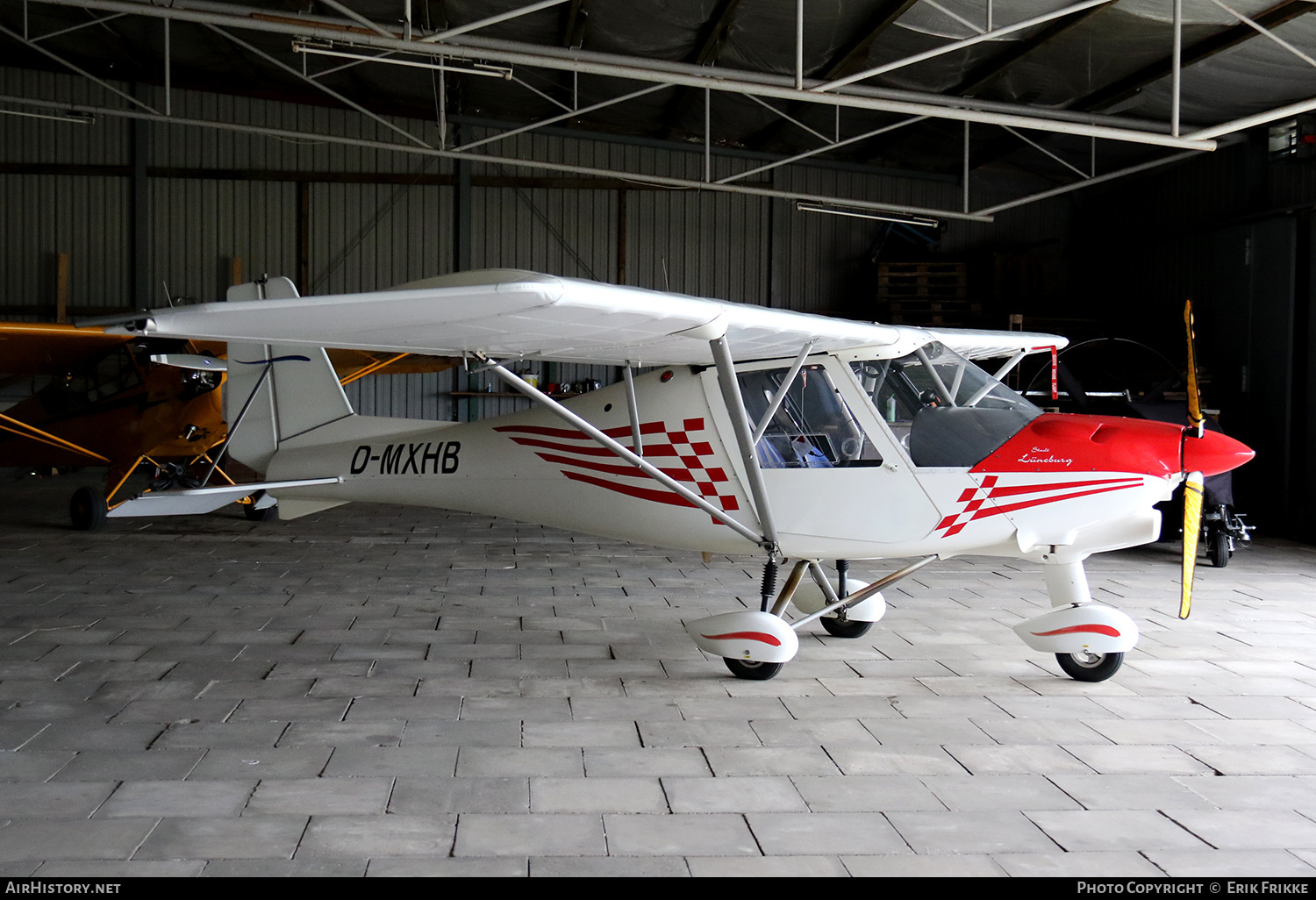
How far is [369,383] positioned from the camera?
18906 millimetres

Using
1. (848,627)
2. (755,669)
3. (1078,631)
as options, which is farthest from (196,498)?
(1078,631)

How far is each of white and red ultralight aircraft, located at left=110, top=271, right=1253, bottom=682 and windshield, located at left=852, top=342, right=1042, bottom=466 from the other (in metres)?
0.01

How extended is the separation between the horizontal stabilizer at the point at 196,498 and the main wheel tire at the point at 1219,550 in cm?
819

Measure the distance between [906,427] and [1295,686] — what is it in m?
2.51

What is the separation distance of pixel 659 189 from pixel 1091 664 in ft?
50.6

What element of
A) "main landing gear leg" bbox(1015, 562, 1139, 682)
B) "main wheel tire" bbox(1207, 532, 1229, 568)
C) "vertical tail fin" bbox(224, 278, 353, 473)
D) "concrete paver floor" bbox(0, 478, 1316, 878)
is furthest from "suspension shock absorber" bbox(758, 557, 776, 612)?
"main wheel tire" bbox(1207, 532, 1229, 568)

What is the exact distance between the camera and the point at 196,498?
709 centimetres

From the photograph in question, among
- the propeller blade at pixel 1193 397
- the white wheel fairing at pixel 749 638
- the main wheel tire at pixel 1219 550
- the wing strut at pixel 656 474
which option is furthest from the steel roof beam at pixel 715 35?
the white wheel fairing at pixel 749 638

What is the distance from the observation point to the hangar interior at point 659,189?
12.0m

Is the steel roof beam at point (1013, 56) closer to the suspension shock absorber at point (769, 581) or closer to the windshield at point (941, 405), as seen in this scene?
the windshield at point (941, 405)

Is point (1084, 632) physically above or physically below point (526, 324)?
below

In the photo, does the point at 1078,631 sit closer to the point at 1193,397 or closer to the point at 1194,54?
the point at 1193,397

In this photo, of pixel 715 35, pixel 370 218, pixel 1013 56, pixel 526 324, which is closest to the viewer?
pixel 526 324

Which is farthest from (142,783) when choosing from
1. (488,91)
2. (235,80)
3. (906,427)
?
(235,80)
